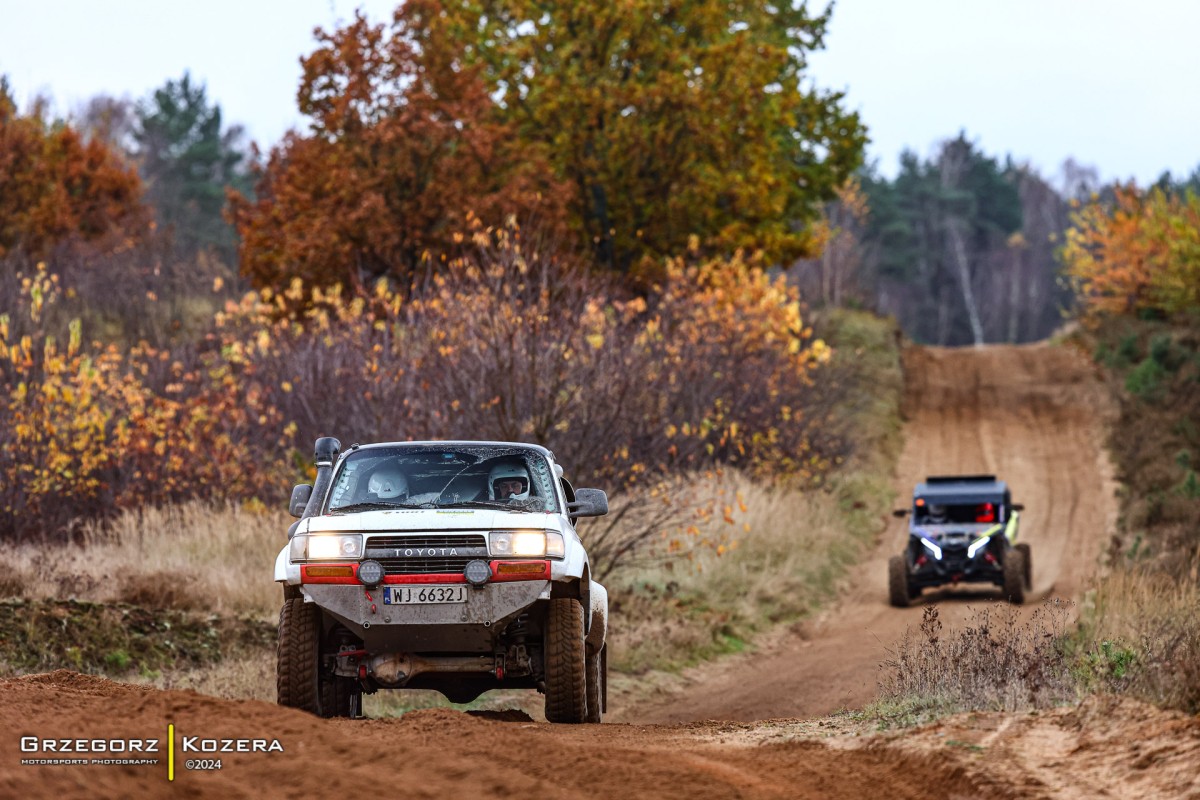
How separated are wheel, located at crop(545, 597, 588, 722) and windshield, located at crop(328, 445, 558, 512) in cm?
93

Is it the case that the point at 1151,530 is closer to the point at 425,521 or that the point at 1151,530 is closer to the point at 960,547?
the point at 960,547

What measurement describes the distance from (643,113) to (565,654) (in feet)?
89.4

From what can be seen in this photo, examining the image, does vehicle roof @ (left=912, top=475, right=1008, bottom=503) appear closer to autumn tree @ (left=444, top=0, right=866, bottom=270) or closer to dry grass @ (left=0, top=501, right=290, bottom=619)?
dry grass @ (left=0, top=501, right=290, bottom=619)

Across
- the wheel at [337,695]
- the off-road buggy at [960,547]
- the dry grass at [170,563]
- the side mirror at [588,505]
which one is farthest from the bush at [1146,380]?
the wheel at [337,695]

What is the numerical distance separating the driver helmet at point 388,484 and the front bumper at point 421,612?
120cm

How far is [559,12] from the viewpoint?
36.1 meters

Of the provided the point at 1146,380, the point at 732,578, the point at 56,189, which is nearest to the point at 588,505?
the point at 732,578

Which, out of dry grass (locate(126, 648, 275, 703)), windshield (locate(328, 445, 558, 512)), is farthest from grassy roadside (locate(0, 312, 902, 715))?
windshield (locate(328, 445, 558, 512))

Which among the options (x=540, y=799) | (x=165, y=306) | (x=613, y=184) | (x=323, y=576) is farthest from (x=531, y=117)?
(x=540, y=799)

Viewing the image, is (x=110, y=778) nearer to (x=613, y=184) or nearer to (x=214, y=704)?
(x=214, y=704)

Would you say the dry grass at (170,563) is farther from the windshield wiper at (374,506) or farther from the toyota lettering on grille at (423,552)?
the toyota lettering on grille at (423,552)

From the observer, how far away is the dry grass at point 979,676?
920 centimetres

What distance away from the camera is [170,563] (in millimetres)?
A: 18016

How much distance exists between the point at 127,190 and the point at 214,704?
1770 inches
